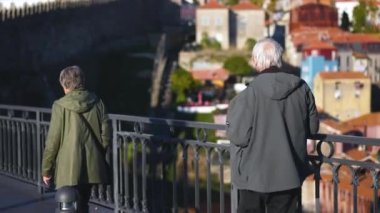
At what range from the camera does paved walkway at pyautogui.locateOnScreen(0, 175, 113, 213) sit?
6520 millimetres

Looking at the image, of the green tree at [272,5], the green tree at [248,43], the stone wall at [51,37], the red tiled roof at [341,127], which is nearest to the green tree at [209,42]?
the green tree at [248,43]

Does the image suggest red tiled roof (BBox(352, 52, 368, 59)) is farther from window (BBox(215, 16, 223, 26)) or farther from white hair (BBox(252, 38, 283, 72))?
white hair (BBox(252, 38, 283, 72))

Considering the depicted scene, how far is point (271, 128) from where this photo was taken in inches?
149

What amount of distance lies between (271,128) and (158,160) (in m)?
2.37

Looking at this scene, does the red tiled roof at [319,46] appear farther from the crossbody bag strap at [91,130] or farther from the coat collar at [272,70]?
the coat collar at [272,70]

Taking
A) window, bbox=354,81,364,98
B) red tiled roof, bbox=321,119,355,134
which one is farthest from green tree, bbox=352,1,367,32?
red tiled roof, bbox=321,119,355,134

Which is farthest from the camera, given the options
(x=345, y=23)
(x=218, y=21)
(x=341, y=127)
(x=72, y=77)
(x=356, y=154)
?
(x=345, y=23)

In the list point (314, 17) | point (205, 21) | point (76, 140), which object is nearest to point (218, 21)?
point (205, 21)

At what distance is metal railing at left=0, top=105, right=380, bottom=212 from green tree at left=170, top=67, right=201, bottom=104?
4077 cm

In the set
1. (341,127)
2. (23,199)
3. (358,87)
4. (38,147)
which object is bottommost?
(341,127)

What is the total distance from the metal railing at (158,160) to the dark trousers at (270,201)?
38 cm

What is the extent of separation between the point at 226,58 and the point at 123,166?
5333cm

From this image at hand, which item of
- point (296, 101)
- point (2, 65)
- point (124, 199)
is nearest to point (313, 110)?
point (296, 101)

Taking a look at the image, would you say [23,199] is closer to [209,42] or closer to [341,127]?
[341,127]
